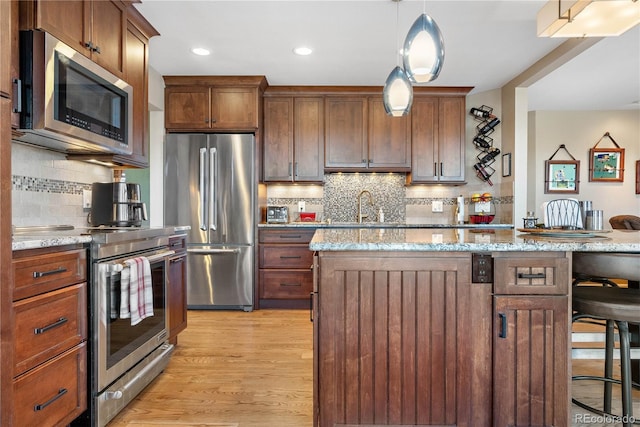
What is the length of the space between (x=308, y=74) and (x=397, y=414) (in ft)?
10.6

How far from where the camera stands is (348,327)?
61.2 inches

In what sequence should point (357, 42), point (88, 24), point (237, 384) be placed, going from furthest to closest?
point (357, 42)
point (237, 384)
point (88, 24)

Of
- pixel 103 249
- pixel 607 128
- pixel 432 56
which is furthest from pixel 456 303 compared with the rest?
pixel 607 128

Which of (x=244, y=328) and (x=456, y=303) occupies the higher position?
(x=456, y=303)

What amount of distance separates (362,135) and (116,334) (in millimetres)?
3183

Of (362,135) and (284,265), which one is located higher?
(362,135)

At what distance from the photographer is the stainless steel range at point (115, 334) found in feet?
5.56

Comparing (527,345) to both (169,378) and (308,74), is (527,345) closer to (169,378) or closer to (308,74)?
(169,378)

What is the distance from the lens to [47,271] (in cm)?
145

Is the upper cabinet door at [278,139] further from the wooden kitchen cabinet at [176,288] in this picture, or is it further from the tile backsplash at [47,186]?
the tile backsplash at [47,186]

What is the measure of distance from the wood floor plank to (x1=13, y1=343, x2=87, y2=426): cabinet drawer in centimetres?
31

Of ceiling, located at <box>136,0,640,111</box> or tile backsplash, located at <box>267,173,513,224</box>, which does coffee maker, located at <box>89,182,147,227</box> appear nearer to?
ceiling, located at <box>136,0,640,111</box>

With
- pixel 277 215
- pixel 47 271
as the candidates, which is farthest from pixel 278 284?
pixel 47 271

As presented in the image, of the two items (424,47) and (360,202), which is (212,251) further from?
(424,47)
